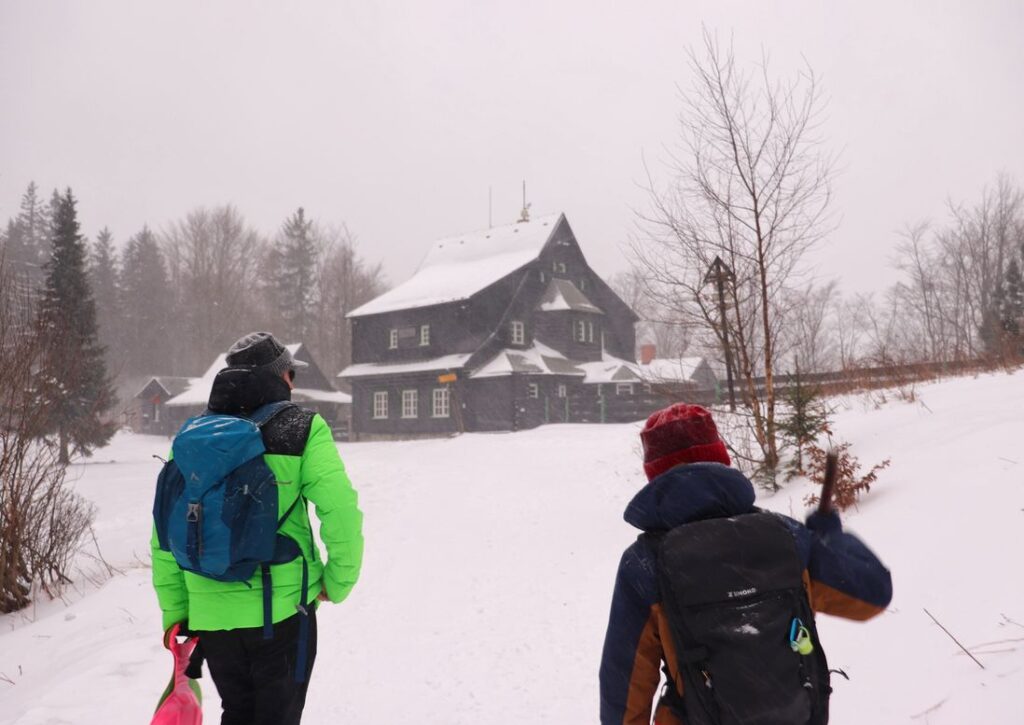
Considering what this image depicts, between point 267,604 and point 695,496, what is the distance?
183 centimetres

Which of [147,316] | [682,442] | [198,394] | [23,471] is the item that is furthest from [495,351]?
[147,316]

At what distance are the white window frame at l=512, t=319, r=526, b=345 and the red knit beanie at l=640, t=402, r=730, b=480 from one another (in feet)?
101

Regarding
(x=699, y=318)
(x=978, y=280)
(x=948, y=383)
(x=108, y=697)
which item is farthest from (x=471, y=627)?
(x=978, y=280)

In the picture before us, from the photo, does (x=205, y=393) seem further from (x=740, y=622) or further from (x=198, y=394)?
(x=740, y=622)

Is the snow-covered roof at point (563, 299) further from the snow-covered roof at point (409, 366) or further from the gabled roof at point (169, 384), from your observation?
the gabled roof at point (169, 384)

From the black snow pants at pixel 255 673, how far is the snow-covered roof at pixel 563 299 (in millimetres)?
31972

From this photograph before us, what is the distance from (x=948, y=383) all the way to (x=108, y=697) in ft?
43.3

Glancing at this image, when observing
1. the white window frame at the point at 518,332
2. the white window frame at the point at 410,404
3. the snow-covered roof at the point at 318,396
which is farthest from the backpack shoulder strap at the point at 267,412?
the snow-covered roof at the point at 318,396

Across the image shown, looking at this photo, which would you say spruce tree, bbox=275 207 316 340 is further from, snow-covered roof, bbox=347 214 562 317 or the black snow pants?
the black snow pants

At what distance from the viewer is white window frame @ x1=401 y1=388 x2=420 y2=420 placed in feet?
109

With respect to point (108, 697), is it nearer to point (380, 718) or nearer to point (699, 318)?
point (380, 718)

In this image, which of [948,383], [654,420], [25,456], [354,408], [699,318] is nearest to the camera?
[654,420]

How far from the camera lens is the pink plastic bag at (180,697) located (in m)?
2.59

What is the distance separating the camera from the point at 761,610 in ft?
5.89
